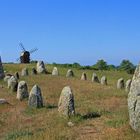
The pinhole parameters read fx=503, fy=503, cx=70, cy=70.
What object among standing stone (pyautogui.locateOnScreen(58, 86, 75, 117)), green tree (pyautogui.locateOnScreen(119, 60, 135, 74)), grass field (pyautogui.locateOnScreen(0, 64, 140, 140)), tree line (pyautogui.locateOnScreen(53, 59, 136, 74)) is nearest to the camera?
grass field (pyautogui.locateOnScreen(0, 64, 140, 140))

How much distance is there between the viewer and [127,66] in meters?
81.8

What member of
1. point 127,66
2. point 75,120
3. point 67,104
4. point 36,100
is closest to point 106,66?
point 127,66

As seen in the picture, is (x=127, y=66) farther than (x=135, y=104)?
Yes

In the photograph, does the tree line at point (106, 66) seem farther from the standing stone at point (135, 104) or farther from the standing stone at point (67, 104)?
the standing stone at point (135, 104)

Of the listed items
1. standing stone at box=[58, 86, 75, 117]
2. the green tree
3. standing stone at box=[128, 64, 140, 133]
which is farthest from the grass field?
the green tree

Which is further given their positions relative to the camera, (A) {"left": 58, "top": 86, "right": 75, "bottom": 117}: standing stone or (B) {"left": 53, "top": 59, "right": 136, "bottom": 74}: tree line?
(B) {"left": 53, "top": 59, "right": 136, "bottom": 74}: tree line

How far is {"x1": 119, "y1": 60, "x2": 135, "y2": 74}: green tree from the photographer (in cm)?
7846

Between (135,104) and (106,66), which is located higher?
(106,66)

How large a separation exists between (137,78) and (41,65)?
47543mm

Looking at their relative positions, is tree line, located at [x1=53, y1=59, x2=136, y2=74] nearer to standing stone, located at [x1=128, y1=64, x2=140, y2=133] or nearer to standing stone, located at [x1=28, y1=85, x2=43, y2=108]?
standing stone, located at [x1=28, y1=85, x2=43, y2=108]

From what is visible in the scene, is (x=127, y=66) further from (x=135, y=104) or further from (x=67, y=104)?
(x=135, y=104)

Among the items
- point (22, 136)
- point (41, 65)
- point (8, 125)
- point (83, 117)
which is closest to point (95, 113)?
point (83, 117)

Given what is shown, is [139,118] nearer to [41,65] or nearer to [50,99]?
[50,99]

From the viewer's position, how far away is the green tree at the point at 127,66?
257ft
